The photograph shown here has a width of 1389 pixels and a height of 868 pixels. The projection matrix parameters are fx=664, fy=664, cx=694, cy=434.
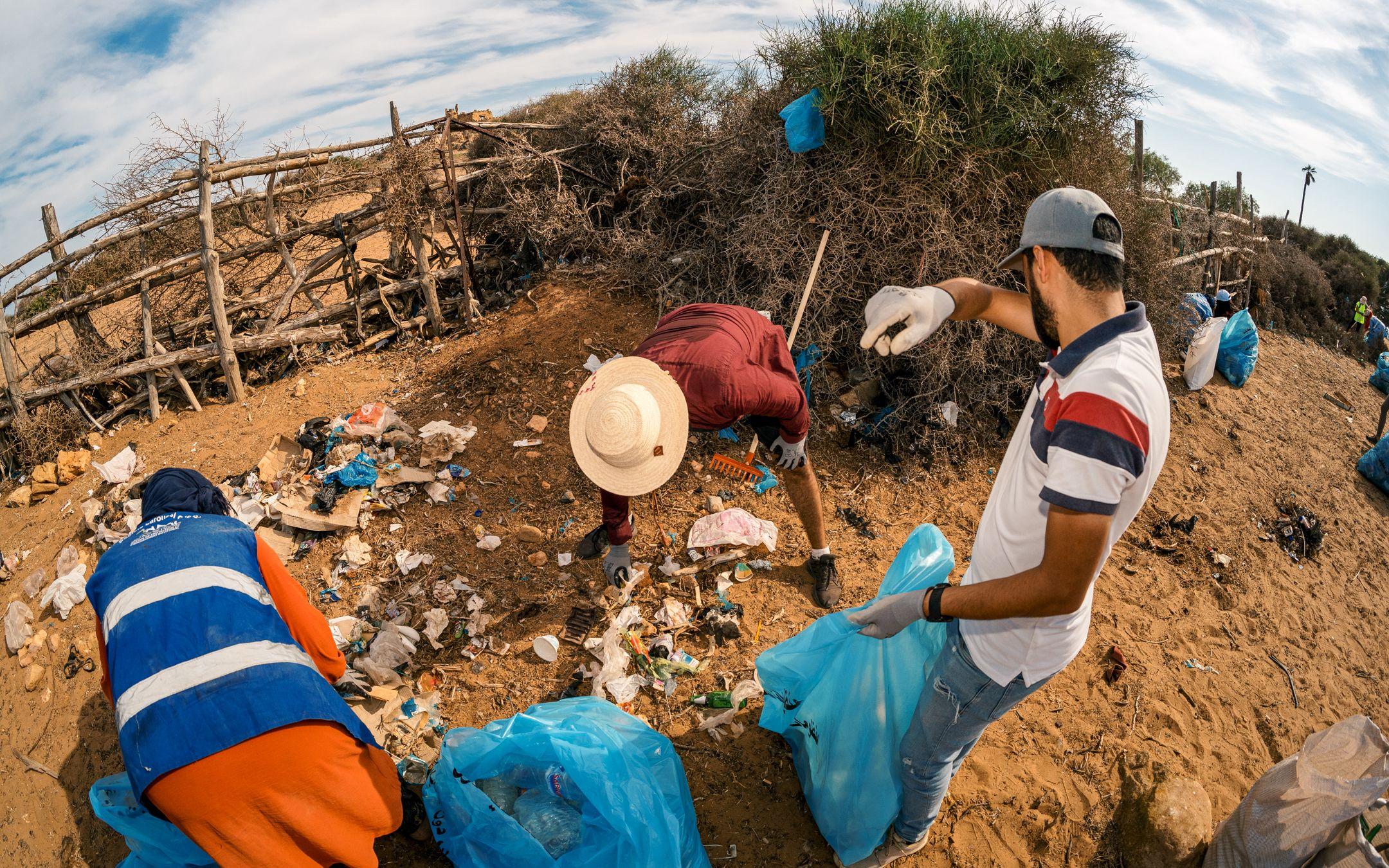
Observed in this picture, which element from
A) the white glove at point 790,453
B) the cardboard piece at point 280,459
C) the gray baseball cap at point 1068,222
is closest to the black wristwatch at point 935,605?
the gray baseball cap at point 1068,222

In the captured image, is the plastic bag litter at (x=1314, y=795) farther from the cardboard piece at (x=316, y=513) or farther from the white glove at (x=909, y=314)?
the cardboard piece at (x=316, y=513)

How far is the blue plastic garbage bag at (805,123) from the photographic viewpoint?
4609 millimetres

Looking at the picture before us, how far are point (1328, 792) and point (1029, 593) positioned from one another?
1.57m

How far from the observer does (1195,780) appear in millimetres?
2668

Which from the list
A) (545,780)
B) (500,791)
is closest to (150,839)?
(500,791)

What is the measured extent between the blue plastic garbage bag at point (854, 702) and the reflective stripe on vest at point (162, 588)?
171 cm

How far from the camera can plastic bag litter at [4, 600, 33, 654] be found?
3.54 m

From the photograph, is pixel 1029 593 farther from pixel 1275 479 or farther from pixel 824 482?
pixel 1275 479

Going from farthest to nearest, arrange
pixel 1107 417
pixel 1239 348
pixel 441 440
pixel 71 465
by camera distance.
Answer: pixel 1239 348
pixel 71 465
pixel 441 440
pixel 1107 417

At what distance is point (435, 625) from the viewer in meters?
3.14

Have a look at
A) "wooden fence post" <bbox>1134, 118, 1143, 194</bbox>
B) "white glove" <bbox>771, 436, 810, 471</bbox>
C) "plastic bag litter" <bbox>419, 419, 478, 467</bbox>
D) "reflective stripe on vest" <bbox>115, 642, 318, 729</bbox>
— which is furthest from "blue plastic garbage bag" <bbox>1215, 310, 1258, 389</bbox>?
"reflective stripe on vest" <bbox>115, 642, 318, 729</bbox>

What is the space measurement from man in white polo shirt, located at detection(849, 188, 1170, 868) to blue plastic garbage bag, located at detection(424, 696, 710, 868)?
744mm

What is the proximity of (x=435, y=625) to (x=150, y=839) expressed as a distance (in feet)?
4.17

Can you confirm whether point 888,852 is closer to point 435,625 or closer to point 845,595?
A: point 845,595
